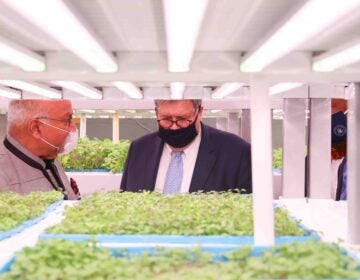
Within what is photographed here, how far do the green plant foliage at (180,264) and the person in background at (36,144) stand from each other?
2.59 meters

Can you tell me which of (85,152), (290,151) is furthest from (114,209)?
(85,152)

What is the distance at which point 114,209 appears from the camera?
101 inches

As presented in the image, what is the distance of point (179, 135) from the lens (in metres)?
4.04

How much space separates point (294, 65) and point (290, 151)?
275 centimetres

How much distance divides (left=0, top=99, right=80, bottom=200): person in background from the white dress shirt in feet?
2.84

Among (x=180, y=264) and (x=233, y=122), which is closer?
(x=180, y=264)

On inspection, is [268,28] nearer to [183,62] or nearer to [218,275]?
[183,62]

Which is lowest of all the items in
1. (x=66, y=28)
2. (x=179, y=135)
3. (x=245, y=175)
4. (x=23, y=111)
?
(x=245, y=175)

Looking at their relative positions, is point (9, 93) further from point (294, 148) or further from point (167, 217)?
point (294, 148)

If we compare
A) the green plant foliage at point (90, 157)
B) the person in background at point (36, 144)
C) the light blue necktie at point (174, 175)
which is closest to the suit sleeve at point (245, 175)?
the light blue necktie at point (174, 175)

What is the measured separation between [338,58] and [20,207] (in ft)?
6.18

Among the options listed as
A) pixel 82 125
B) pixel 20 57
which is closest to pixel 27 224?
pixel 20 57

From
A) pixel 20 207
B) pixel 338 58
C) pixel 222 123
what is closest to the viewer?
pixel 338 58

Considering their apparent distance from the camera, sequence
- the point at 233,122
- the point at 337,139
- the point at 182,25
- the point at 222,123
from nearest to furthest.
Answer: the point at 182,25, the point at 337,139, the point at 233,122, the point at 222,123
